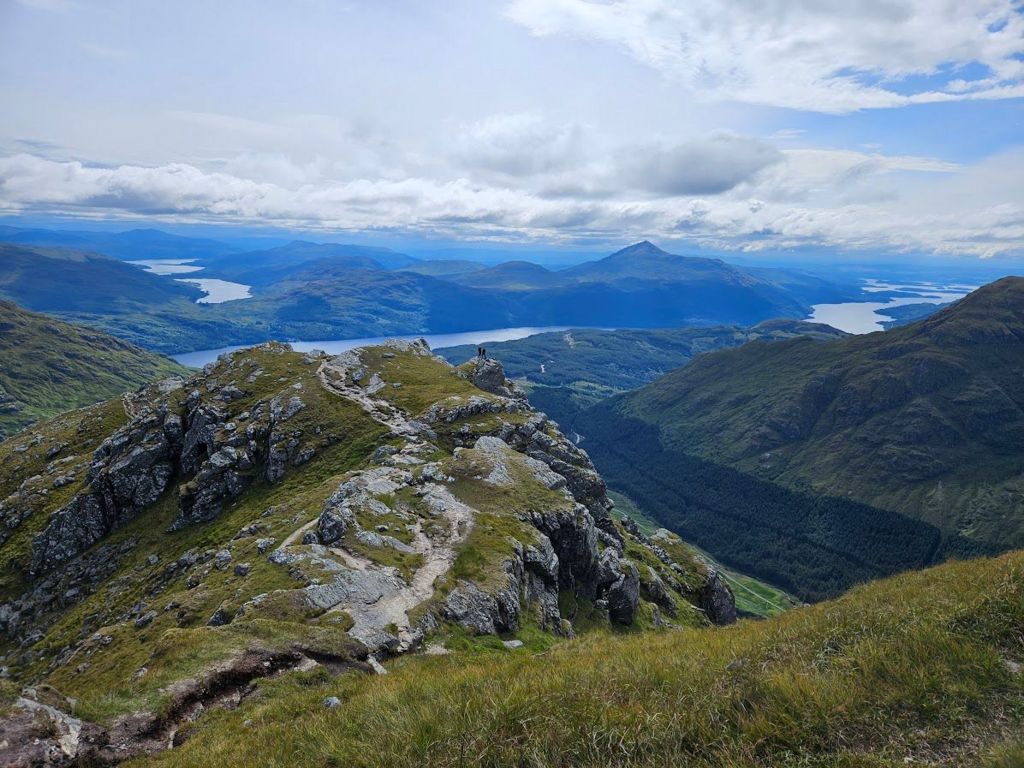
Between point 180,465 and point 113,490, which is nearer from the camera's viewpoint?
point 113,490

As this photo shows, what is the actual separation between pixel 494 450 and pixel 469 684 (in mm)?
61368

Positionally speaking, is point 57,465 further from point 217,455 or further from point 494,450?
point 494,450

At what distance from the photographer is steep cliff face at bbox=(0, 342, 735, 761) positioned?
108 feet

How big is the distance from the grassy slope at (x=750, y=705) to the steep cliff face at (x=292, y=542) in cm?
1740

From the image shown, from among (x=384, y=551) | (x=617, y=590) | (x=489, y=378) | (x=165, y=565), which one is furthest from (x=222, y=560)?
(x=489, y=378)

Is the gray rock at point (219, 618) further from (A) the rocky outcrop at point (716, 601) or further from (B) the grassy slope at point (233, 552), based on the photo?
(A) the rocky outcrop at point (716, 601)

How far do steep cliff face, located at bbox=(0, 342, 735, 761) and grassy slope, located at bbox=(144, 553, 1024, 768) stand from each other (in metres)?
17.4

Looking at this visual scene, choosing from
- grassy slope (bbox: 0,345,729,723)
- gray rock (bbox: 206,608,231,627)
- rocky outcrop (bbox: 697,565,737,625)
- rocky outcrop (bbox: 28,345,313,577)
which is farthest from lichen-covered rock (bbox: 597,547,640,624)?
rocky outcrop (bbox: 28,345,313,577)

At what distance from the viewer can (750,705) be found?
11.5 metres

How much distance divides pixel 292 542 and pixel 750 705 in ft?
164

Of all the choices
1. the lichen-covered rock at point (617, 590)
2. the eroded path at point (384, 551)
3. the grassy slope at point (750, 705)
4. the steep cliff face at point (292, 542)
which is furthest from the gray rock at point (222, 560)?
the lichen-covered rock at point (617, 590)

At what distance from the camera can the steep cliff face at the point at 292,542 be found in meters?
32.9

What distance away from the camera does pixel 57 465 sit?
4498 inches

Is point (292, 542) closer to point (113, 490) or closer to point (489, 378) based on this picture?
point (113, 490)
